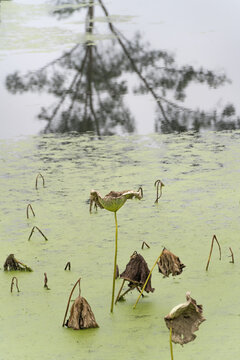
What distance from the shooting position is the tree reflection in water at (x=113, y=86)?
14.5 feet

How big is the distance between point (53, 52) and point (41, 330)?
18.6 ft

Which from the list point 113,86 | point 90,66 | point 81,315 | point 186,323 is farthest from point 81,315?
point 90,66

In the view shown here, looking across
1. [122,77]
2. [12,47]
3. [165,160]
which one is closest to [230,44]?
[122,77]

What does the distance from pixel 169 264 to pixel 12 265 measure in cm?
57

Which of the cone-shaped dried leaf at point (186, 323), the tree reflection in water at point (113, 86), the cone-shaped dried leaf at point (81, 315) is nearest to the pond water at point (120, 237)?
the cone-shaped dried leaf at point (81, 315)

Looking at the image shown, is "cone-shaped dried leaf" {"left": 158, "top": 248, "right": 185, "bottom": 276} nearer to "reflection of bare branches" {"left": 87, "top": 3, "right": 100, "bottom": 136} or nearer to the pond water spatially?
the pond water

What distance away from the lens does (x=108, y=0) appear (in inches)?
427

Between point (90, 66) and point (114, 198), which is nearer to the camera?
point (114, 198)

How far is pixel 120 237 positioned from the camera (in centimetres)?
233

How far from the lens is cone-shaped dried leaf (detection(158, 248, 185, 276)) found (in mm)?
1739

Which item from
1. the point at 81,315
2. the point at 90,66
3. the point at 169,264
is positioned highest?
the point at 90,66

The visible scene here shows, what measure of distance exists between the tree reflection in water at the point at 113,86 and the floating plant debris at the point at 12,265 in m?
2.25

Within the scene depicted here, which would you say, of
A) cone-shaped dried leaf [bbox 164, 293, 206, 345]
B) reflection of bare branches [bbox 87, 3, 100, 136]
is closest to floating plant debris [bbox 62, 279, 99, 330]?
cone-shaped dried leaf [bbox 164, 293, 206, 345]

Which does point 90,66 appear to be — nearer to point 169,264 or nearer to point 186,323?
point 169,264
